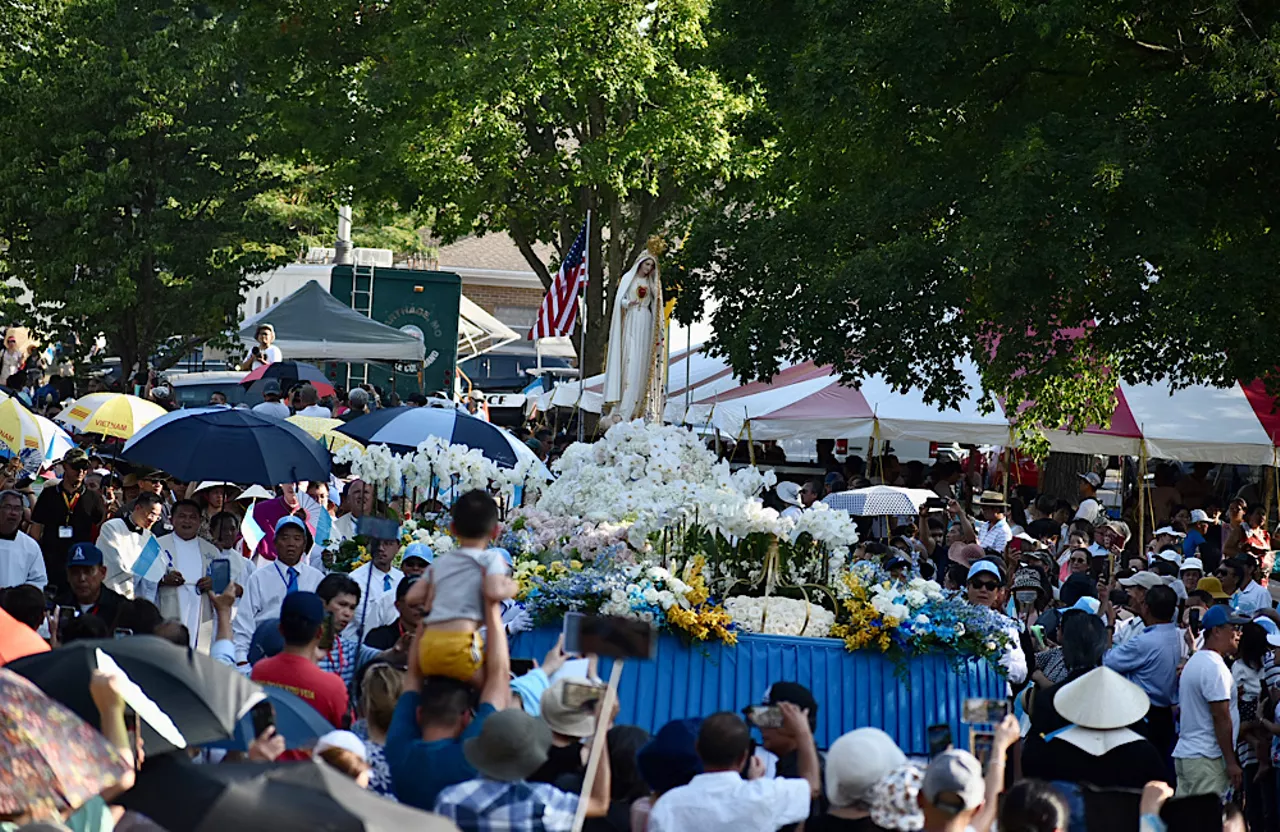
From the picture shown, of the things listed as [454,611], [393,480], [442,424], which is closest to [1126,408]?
[442,424]

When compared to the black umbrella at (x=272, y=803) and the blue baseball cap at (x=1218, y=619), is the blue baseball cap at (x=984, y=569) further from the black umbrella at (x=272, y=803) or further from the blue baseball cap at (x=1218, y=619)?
the black umbrella at (x=272, y=803)

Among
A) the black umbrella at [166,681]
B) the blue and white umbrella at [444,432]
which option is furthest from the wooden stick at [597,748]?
the blue and white umbrella at [444,432]

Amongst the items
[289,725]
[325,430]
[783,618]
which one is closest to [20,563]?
[783,618]

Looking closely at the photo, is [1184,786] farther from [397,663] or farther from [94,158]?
[94,158]

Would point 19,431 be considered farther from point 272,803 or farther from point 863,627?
point 272,803

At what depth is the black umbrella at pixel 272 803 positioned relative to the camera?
4.20 meters

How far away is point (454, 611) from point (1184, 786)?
530cm

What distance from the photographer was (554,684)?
6.29m

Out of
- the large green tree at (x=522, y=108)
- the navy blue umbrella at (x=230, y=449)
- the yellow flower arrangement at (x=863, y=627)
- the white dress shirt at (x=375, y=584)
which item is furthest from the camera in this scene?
the large green tree at (x=522, y=108)

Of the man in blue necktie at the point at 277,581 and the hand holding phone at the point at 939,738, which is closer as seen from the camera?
the hand holding phone at the point at 939,738

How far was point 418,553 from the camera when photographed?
11047 millimetres

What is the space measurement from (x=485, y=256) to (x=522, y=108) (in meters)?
32.0

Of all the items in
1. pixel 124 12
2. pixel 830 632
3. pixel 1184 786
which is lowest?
pixel 1184 786

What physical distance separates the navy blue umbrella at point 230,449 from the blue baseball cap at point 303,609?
451 cm
